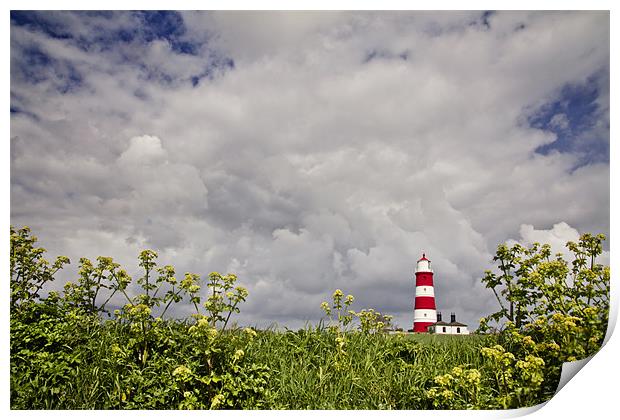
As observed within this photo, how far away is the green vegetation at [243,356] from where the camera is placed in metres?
3.62

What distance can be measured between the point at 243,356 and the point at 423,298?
2584 mm

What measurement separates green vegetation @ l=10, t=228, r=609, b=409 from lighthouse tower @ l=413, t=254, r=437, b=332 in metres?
0.96

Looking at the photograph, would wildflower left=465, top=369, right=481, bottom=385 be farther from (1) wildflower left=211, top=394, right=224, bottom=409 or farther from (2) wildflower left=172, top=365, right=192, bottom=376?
(2) wildflower left=172, top=365, right=192, bottom=376

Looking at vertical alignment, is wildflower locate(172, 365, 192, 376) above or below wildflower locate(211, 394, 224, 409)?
above

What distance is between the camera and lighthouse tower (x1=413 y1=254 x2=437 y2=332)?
16.5ft

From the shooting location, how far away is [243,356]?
3795 mm

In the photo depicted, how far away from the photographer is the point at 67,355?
368 cm

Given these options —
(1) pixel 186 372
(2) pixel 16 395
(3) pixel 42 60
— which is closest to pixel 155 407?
(1) pixel 186 372

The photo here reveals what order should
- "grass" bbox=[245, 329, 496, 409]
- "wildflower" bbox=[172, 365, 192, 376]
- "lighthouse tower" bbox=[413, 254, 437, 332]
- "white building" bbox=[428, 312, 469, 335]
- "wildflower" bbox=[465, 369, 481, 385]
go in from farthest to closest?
1. "lighthouse tower" bbox=[413, 254, 437, 332]
2. "white building" bbox=[428, 312, 469, 335]
3. "grass" bbox=[245, 329, 496, 409]
4. "wildflower" bbox=[465, 369, 481, 385]
5. "wildflower" bbox=[172, 365, 192, 376]

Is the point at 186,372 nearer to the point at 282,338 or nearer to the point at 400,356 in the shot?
the point at 282,338

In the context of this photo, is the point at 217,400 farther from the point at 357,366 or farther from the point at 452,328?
the point at 452,328

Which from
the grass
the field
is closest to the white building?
the grass

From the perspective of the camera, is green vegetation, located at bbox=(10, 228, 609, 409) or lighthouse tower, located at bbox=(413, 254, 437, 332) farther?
lighthouse tower, located at bbox=(413, 254, 437, 332)

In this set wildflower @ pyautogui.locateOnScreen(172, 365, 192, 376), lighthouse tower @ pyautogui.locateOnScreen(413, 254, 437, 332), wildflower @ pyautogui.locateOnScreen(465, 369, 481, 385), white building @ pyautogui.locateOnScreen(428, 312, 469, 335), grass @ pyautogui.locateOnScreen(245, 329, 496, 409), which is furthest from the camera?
lighthouse tower @ pyautogui.locateOnScreen(413, 254, 437, 332)
